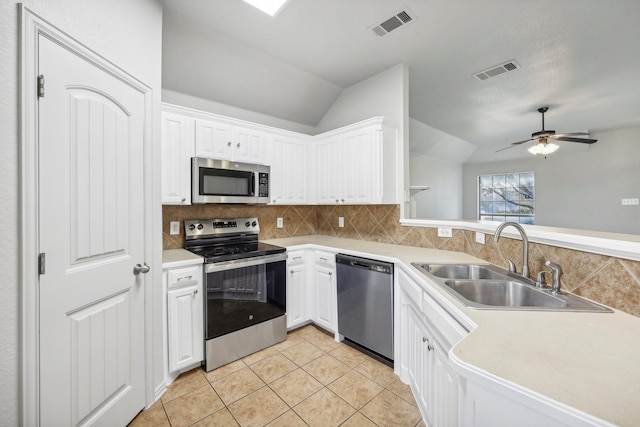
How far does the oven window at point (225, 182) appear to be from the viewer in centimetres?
233

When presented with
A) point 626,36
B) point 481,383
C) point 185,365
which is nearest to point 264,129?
point 185,365

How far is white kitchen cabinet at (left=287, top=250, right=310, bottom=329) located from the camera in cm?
262

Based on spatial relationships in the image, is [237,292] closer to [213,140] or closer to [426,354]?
[213,140]

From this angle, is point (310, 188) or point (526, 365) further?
point (310, 188)

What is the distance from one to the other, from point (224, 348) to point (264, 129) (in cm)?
207

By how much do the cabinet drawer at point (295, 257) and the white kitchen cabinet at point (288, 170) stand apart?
0.62m

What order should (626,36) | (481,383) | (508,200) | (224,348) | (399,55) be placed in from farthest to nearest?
(508,200) < (399,55) < (626,36) < (224,348) < (481,383)

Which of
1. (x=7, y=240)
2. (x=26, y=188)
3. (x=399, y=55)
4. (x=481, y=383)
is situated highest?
(x=399, y=55)

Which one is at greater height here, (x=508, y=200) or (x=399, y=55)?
(x=399, y=55)

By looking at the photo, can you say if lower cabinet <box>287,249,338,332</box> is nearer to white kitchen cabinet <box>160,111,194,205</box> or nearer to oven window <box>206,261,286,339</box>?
oven window <box>206,261,286,339</box>

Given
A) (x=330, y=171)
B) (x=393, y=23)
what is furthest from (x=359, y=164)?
(x=393, y=23)

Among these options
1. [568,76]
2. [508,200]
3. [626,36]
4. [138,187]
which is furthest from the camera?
[508,200]

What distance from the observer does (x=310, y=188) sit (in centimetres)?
321

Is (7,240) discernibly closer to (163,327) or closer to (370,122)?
(163,327)
